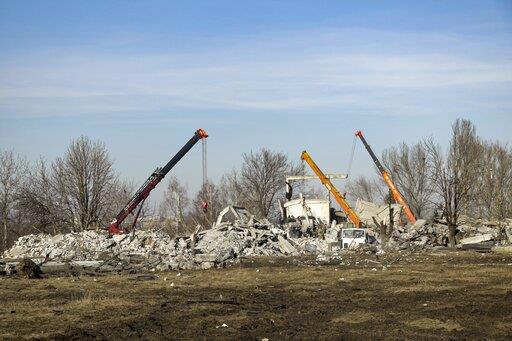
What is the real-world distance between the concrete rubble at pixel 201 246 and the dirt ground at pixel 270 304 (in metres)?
5.20

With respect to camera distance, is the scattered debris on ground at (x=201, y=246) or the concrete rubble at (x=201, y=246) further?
the concrete rubble at (x=201, y=246)

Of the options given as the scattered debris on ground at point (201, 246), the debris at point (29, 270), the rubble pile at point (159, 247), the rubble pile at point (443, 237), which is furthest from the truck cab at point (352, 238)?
the debris at point (29, 270)

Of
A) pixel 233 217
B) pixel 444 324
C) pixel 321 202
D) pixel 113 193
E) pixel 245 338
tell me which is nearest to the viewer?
pixel 245 338

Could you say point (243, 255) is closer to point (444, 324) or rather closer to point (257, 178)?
point (444, 324)

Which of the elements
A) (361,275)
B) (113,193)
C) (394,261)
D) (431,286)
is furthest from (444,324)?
(113,193)

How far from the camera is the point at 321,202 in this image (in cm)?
5344

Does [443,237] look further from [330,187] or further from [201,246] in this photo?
[330,187]

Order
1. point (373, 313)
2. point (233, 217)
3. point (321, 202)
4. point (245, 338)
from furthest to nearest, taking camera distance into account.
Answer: point (321, 202), point (233, 217), point (373, 313), point (245, 338)

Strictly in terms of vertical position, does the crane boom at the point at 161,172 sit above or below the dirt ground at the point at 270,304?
above

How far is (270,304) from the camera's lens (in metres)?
14.3

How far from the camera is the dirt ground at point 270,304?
1074cm

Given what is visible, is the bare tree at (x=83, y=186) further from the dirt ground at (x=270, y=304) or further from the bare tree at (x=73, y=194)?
the dirt ground at (x=270, y=304)

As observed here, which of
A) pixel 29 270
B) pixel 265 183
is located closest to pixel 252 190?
pixel 265 183

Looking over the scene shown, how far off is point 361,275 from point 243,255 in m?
12.5
